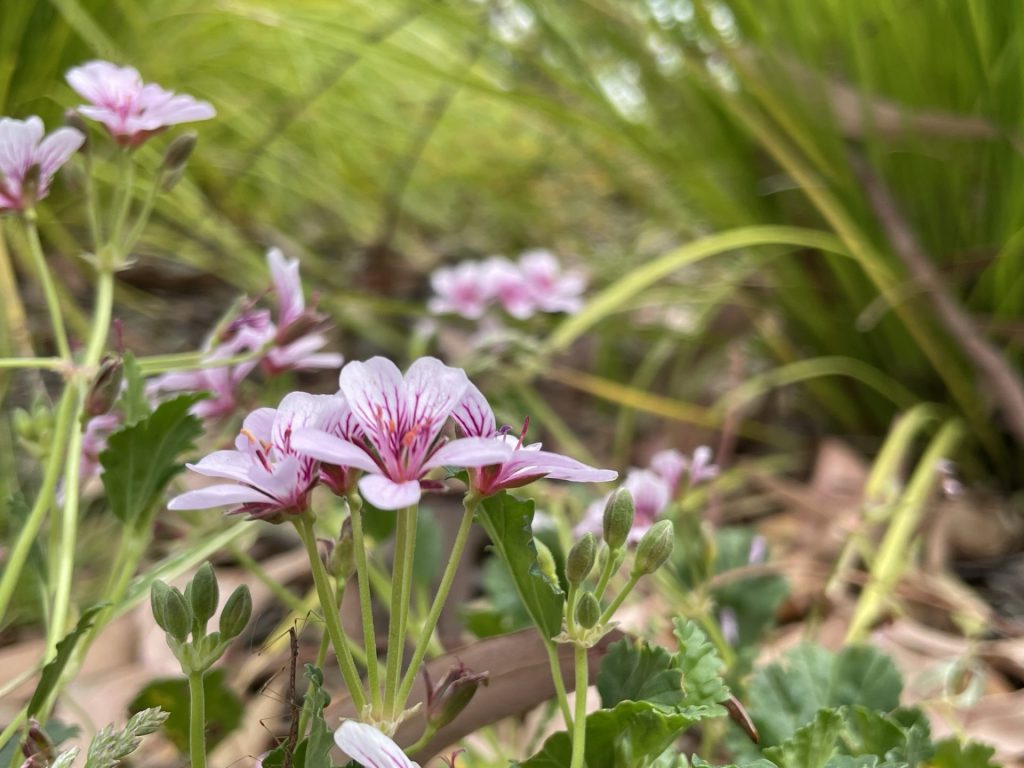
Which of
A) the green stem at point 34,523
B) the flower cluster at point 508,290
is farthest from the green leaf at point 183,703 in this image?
the flower cluster at point 508,290

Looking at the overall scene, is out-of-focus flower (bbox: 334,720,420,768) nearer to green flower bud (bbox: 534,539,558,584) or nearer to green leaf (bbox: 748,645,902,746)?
green flower bud (bbox: 534,539,558,584)

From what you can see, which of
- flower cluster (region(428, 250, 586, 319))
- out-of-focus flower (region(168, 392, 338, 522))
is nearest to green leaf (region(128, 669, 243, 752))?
out-of-focus flower (region(168, 392, 338, 522))

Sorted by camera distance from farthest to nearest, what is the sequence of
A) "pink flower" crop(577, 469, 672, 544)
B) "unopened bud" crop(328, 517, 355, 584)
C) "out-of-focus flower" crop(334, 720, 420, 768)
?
"pink flower" crop(577, 469, 672, 544)
"unopened bud" crop(328, 517, 355, 584)
"out-of-focus flower" crop(334, 720, 420, 768)

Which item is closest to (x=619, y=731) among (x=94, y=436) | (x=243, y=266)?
(x=94, y=436)

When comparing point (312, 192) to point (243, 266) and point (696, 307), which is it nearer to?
point (243, 266)

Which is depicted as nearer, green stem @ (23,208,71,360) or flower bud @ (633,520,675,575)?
flower bud @ (633,520,675,575)

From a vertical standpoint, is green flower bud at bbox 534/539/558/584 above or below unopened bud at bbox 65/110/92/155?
below

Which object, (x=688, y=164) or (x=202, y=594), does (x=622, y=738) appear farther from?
(x=688, y=164)
